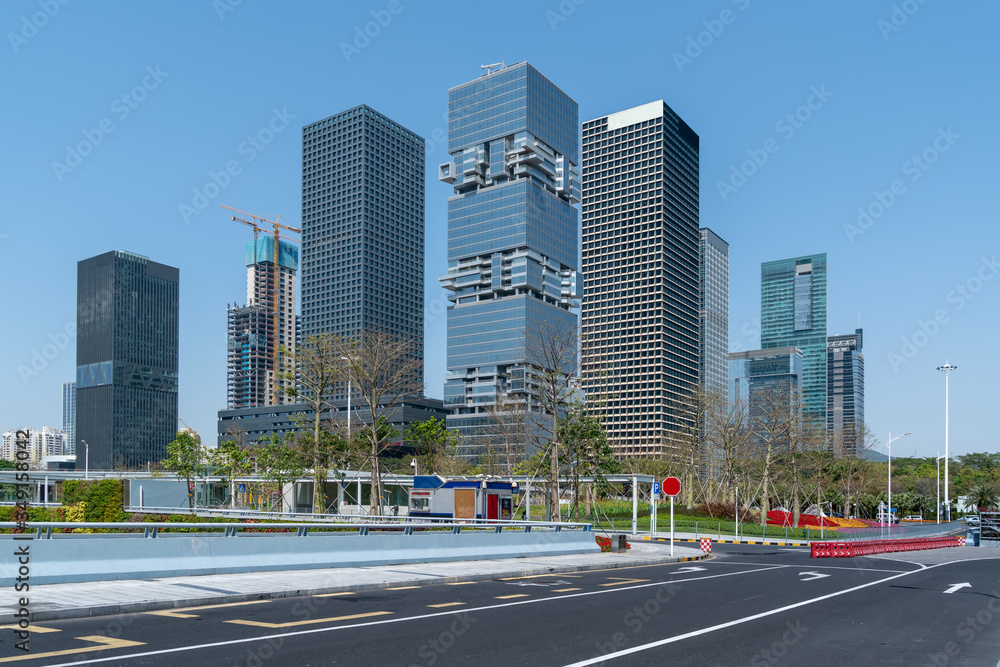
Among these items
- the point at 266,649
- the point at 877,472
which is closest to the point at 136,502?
the point at 266,649

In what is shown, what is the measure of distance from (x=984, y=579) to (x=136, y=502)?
73378 millimetres

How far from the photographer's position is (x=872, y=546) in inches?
1670

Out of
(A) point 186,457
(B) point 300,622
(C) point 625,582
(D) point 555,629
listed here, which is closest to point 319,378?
(A) point 186,457

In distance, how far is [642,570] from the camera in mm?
25969

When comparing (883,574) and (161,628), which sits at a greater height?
(161,628)

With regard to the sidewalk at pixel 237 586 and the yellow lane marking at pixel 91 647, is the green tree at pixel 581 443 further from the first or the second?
the yellow lane marking at pixel 91 647

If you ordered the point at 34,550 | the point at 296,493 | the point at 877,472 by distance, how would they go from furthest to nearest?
1. the point at 877,472
2. the point at 296,493
3. the point at 34,550

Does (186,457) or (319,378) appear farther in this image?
(186,457)

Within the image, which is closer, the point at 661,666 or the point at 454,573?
the point at 661,666

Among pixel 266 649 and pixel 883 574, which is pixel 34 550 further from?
pixel 883 574

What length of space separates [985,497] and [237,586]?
364 ft

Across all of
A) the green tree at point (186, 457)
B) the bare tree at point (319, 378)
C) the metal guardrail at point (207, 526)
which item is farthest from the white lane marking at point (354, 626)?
the green tree at point (186, 457)

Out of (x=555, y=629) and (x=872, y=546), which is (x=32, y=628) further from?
(x=872, y=546)

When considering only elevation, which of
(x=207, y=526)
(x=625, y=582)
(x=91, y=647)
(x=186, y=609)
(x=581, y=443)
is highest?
(x=91, y=647)
